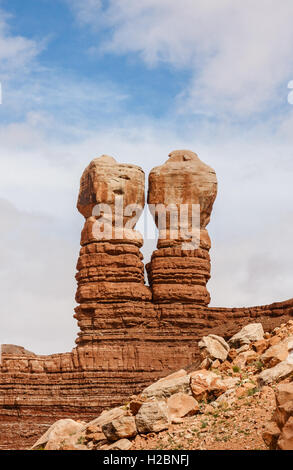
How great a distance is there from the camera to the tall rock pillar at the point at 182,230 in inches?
1748

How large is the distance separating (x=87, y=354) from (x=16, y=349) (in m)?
6.57

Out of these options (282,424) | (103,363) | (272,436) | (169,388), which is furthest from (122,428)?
(103,363)

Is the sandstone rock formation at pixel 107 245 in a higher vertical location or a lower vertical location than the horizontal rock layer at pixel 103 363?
higher

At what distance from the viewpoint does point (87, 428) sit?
2477 cm

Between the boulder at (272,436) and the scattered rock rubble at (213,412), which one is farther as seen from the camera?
the scattered rock rubble at (213,412)

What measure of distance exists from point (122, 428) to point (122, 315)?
2034cm

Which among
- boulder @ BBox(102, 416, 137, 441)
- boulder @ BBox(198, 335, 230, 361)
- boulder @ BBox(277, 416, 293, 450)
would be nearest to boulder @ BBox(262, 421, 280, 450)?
boulder @ BBox(277, 416, 293, 450)

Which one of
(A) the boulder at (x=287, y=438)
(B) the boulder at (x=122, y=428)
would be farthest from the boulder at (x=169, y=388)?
(A) the boulder at (x=287, y=438)

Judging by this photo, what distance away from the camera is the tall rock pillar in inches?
1748

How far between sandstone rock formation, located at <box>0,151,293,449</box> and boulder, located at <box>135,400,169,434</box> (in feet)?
56.5

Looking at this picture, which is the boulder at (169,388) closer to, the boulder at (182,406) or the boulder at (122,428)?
the boulder at (182,406)

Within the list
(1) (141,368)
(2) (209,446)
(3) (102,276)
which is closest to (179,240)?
(3) (102,276)
